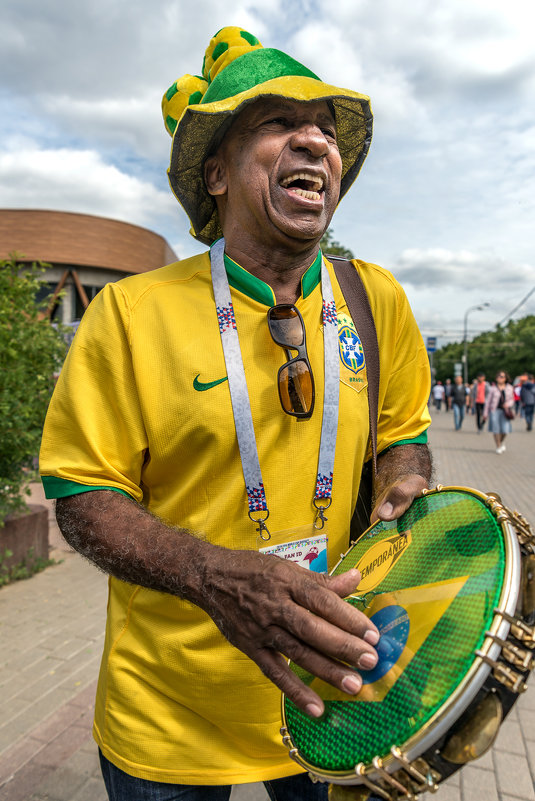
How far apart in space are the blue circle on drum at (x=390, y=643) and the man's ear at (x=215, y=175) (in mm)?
1200

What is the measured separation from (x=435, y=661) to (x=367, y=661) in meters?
0.10

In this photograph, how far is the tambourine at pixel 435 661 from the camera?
0.85m

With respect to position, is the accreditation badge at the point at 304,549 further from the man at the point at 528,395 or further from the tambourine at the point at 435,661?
the man at the point at 528,395

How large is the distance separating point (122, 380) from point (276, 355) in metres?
0.38

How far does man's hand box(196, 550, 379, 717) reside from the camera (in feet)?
3.20

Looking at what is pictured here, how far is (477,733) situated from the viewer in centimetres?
85


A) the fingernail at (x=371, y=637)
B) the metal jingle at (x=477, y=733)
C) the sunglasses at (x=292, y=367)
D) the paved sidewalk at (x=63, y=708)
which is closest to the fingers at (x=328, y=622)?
the fingernail at (x=371, y=637)

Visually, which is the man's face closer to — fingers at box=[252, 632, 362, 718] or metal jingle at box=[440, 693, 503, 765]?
fingers at box=[252, 632, 362, 718]

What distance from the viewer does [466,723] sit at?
2.82 ft

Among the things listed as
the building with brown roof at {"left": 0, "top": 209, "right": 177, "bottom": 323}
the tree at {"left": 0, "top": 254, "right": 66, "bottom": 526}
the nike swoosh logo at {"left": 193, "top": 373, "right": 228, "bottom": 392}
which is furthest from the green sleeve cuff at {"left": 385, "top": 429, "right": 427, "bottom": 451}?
the building with brown roof at {"left": 0, "top": 209, "right": 177, "bottom": 323}

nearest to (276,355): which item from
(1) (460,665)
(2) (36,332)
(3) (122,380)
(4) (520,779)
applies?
(3) (122,380)

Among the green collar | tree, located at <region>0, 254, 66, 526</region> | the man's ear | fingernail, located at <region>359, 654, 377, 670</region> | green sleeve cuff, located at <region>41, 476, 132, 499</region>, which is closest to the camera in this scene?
fingernail, located at <region>359, 654, 377, 670</region>

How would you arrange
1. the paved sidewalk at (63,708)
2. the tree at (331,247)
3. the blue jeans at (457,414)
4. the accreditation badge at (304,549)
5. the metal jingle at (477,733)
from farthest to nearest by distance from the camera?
the blue jeans at (457,414) → the tree at (331,247) → the paved sidewalk at (63,708) → the accreditation badge at (304,549) → the metal jingle at (477,733)

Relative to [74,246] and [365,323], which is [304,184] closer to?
[365,323]
